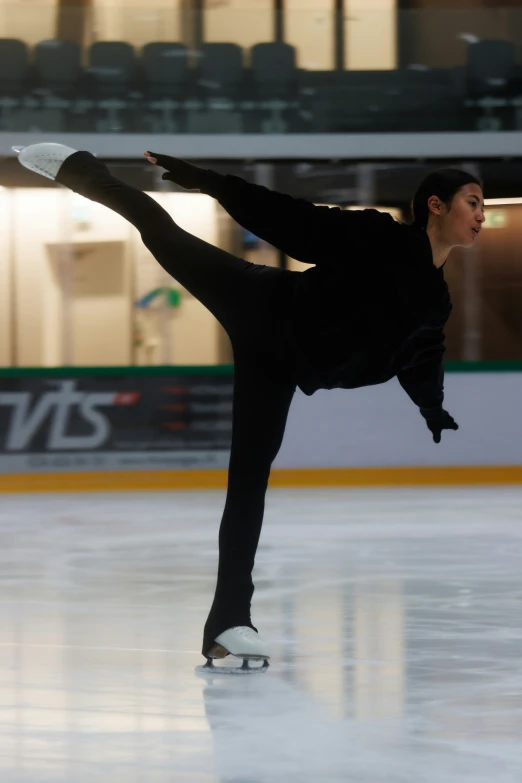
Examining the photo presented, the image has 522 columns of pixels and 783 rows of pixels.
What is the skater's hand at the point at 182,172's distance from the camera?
334cm

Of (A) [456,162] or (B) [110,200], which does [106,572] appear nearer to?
(B) [110,200]

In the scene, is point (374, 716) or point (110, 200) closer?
point (374, 716)

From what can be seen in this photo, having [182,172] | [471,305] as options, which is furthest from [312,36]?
[182,172]

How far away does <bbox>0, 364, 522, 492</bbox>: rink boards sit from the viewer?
10.5m

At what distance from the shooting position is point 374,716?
323cm

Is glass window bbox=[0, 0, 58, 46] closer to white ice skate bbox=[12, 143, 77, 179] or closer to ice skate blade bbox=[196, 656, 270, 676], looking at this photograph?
white ice skate bbox=[12, 143, 77, 179]

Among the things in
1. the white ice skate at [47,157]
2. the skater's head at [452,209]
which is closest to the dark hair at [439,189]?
the skater's head at [452,209]

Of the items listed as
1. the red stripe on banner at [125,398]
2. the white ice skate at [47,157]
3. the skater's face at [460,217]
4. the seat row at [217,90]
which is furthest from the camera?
the seat row at [217,90]

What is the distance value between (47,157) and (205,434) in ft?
22.4

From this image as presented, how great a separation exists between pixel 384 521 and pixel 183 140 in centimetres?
465

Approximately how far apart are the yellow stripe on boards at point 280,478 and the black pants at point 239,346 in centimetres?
654

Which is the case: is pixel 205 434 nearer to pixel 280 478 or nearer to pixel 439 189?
pixel 280 478

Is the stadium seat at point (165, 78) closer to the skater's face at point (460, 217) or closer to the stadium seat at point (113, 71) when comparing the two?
the stadium seat at point (113, 71)

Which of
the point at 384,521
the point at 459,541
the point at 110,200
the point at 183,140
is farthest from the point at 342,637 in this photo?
the point at 183,140
